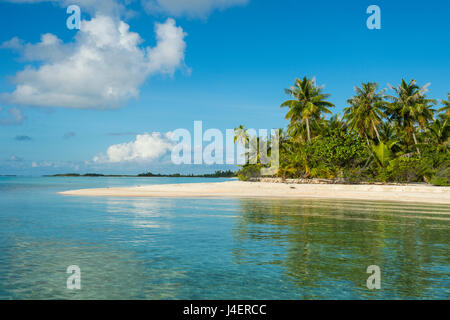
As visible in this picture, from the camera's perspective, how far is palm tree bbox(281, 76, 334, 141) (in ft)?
188

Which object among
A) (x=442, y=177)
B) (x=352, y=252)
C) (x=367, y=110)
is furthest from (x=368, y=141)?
(x=352, y=252)

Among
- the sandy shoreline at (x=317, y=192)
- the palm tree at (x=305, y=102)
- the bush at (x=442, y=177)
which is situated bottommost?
the sandy shoreline at (x=317, y=192)

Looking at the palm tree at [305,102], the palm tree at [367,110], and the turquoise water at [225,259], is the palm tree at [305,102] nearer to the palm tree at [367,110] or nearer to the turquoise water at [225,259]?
the palm tree at [367,110]

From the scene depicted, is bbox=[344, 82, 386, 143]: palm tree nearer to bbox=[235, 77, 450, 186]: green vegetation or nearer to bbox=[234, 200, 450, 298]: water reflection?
bbox=[235, 77, 450, 186]: green vegetation

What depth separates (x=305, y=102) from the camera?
5844 cm

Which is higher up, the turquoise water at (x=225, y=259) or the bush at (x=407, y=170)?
the bush at (x=407, y=170)

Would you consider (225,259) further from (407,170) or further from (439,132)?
(439,132)

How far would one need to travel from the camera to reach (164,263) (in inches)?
374

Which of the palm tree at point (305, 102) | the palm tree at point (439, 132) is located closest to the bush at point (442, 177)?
the palm tree at point (439, 132)

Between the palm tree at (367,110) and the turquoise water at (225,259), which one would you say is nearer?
the turquoise water at (225,259)

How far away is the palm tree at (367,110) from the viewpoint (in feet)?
176

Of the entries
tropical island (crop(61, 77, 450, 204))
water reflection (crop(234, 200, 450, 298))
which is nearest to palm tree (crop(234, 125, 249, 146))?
tropical island (crop(61, 77, 450, 204))

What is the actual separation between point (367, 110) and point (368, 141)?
4.69 meters
